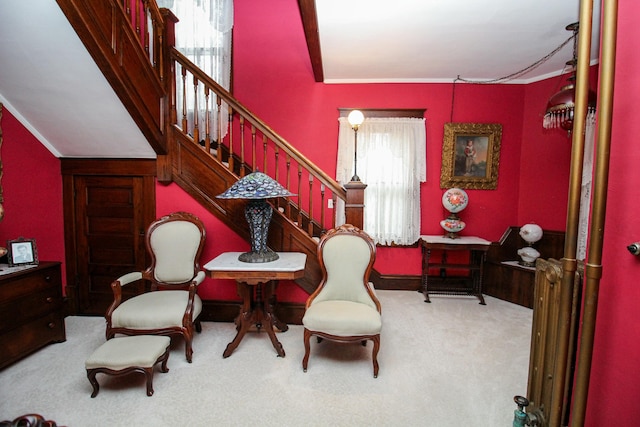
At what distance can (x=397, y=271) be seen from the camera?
467 cm

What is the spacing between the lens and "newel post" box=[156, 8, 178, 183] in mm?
2986

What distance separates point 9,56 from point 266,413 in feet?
9.98

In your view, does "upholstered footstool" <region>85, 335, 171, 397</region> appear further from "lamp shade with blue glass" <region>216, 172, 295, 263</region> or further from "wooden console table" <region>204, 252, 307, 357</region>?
"lamp shade with blue glass" <region>216, 172, 295, 263</region>

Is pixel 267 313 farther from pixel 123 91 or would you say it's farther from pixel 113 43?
pixel 113 43

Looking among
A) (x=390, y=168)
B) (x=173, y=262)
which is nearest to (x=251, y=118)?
(x=173, y=262)

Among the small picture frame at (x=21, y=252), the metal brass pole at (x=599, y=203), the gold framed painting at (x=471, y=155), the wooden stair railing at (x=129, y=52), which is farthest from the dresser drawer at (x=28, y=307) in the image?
the gold framed painting at (x=471, y=155)

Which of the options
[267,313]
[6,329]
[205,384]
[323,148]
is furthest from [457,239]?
[6,329]

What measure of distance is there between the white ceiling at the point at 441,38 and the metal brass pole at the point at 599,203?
1915mm

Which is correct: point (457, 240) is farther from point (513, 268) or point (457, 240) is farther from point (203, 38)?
point (203, 38)

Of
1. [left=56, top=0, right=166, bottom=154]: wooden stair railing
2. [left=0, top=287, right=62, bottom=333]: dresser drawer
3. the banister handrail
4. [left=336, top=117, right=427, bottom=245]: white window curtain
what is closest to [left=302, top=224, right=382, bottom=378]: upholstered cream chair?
the banister handrail

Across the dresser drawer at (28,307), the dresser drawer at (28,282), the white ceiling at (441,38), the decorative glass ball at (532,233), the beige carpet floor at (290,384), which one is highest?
the white ceiling at (441,38)

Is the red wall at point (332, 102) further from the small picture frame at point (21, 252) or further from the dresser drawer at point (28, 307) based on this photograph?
the dresser drawer at point (28, 307)

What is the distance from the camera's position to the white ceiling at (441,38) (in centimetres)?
265

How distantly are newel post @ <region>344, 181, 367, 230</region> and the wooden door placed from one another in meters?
1.99
